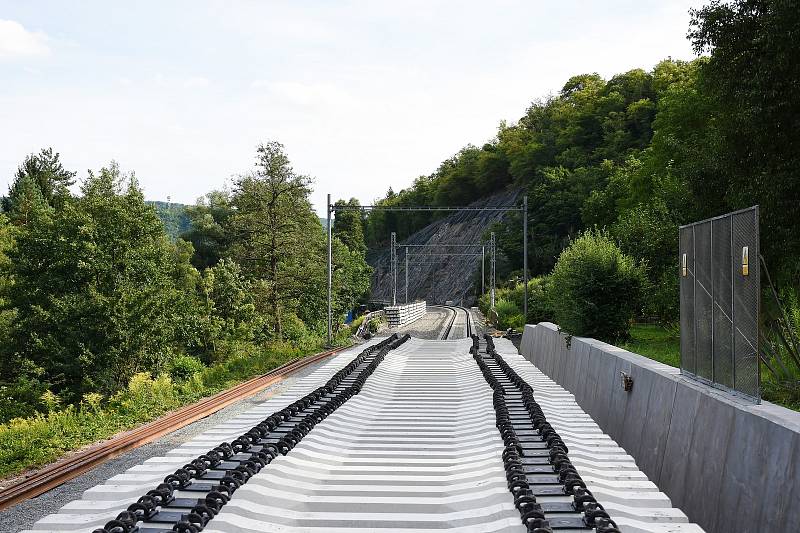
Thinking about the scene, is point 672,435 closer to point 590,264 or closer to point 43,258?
point 590,264

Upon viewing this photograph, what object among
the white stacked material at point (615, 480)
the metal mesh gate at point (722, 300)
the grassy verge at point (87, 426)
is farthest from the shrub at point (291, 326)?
the metal mesh gate at point (722, 300)

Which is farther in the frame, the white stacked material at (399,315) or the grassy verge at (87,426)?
the white stacked material at (399,315)

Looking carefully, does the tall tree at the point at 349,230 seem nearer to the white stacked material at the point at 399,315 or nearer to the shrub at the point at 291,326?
the shrub at the point at 291,326

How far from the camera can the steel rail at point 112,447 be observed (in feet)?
26.1

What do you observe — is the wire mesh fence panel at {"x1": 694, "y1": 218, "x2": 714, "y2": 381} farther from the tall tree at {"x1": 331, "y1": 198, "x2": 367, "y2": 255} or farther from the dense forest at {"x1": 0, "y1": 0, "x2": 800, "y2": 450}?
the tall tree at {"x1": 331, "y1": 198, "x2": 367, "y2": 255}

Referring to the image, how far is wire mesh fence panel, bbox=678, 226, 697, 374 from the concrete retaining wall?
244 mm

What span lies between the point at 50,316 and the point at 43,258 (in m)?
3.58

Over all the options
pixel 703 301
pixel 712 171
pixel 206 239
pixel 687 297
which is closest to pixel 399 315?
pixel 712 171

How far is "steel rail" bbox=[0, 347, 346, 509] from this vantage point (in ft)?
26.1

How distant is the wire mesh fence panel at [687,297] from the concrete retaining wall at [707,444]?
24 cm

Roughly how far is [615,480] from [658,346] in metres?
15.2

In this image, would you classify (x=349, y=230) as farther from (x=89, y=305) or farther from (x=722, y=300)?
(x=722, y=300)

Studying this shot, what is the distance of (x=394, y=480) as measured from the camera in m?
5.38

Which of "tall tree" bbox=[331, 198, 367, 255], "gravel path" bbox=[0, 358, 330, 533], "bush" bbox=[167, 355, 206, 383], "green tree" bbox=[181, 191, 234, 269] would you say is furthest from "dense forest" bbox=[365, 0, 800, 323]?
"tall tree" bbox=[331, 198, 367, 255]
